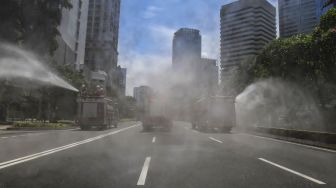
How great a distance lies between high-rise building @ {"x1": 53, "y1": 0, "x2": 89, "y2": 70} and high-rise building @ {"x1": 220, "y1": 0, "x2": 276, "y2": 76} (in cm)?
6076

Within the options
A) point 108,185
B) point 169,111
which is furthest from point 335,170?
point 169,111

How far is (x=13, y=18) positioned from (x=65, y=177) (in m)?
25.3

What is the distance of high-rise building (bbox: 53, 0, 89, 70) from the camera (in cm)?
7331

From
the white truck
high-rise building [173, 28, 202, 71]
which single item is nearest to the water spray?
the white truck

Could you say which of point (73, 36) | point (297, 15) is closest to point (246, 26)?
point (297, 15)

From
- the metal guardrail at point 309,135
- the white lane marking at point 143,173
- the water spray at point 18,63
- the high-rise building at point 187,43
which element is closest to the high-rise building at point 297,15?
the high-rise building at point 187,43

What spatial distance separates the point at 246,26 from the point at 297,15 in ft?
8.04

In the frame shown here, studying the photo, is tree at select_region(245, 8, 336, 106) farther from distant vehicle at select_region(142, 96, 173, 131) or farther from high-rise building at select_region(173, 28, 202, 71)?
distant vehicle at select_region(142, 96, 173, 131)

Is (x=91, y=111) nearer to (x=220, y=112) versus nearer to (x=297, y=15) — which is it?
(x=220, y=112)

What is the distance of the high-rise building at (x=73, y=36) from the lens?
73312mm

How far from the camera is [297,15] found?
34.3 ft

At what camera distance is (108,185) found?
630 centimetres

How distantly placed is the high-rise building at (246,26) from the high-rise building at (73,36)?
60760mm

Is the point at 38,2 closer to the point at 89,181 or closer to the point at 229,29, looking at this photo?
the point at 229,29
